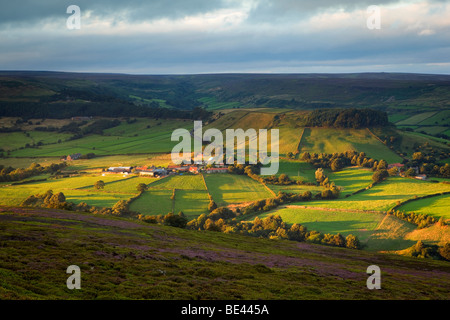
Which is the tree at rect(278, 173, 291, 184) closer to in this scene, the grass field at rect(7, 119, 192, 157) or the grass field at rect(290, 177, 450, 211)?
the grass field at rect(290, 177, 450, 211)

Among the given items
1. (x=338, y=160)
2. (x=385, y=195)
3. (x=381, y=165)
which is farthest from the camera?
(x=338, y=160)

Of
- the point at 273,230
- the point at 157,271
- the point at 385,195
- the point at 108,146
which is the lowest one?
the point at 273,230

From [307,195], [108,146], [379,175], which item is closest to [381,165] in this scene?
[379,175]

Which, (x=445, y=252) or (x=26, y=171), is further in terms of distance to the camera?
(x=26, y=171)

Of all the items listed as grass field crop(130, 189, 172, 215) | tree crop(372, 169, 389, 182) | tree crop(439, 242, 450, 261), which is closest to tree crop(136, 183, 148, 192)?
grass field crop(130, 189, 172, 215)

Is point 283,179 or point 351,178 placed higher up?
point 283,179

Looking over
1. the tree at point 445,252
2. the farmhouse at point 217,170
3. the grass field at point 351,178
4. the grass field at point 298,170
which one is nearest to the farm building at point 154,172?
the farmhouse at point 217,170

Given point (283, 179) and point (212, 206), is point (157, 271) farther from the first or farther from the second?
point (283, 179)

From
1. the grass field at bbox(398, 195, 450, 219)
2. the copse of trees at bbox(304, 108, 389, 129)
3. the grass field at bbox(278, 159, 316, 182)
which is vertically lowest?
the grass field at bbox(398, 195, 450, 219)
